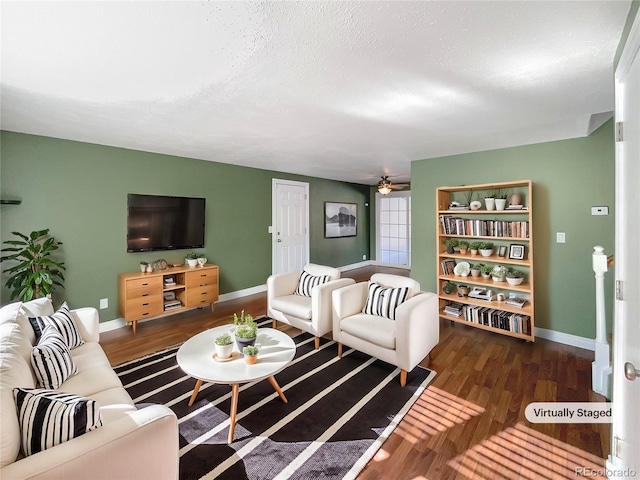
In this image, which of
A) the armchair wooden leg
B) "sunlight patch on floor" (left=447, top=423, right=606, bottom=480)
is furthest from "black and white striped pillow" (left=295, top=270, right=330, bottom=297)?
"sunlight patch on floor" (left=447, top=423, right=606, bottom=480)

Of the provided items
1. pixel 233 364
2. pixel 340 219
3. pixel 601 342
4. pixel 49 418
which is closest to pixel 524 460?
pixel 601 342

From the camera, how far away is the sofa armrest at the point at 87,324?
2.32 m

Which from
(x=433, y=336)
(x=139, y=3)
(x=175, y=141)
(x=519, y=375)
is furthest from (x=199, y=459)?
(x=175, y=141)

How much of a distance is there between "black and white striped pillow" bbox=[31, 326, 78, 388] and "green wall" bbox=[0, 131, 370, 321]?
6.61ft

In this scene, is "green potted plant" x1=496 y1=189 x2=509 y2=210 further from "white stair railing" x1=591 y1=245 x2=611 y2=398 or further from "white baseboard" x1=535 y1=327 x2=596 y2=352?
"white baseboard" x1=535 y1=327 x2=596 y2=352

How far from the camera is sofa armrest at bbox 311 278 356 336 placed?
10.0 ft

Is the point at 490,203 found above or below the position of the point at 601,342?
above

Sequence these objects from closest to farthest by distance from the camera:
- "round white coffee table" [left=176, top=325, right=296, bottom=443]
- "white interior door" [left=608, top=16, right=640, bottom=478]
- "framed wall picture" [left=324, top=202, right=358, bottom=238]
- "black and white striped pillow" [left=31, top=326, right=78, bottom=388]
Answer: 1. "white interior door" [left=608, top=16, right=640, bottom=478]
2. "black and white striped pillow" [left=31, top=326, right=78, bottom=388]
3. "round white coffee table" [left=176, top=325, right=296, bottom=443]
4. "framed wall picture" [left=324, top=202, right=358, bottom=238]

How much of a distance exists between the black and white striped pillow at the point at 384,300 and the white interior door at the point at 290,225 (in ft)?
9.96

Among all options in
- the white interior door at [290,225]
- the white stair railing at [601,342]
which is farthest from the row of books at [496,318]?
the white interior door at [290,225]

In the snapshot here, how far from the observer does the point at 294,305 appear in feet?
10.7

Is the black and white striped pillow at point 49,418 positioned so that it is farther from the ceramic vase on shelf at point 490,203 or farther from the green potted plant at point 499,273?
the ceramic vase on shelf at point 490,203

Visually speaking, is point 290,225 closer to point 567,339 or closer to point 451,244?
point 451,244

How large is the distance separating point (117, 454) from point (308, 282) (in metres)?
2.58
